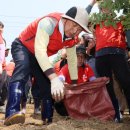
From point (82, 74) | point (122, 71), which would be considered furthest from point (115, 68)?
point (82, 74)

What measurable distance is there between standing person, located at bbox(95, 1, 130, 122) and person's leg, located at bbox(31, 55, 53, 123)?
1.06 metres

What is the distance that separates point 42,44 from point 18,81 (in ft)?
1.95

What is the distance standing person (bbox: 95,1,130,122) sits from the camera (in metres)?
4.78

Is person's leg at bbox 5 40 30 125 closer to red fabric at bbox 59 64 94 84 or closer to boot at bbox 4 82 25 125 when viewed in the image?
boot at bbox 4 82 25 125

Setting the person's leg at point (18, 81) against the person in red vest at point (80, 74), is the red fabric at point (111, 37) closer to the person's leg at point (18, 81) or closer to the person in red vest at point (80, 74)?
the person in red vest at point (80, 74)

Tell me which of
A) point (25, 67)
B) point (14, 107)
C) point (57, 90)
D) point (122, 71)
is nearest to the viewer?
point (57, 90)

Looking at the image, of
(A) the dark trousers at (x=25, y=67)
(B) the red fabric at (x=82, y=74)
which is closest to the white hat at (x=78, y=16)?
(A) the dark trousers at (x=25, y=67)

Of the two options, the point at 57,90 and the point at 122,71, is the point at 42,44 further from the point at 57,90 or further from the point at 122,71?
the point at 122,71

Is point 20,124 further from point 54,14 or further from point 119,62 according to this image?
point 119,62

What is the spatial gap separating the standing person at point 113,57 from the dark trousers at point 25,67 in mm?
1078

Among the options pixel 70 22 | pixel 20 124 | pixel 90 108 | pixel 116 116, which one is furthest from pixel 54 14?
pixel 116 116

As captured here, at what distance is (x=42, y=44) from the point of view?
141 inches

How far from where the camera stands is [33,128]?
3.58 meters

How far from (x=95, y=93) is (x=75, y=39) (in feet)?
2.98
